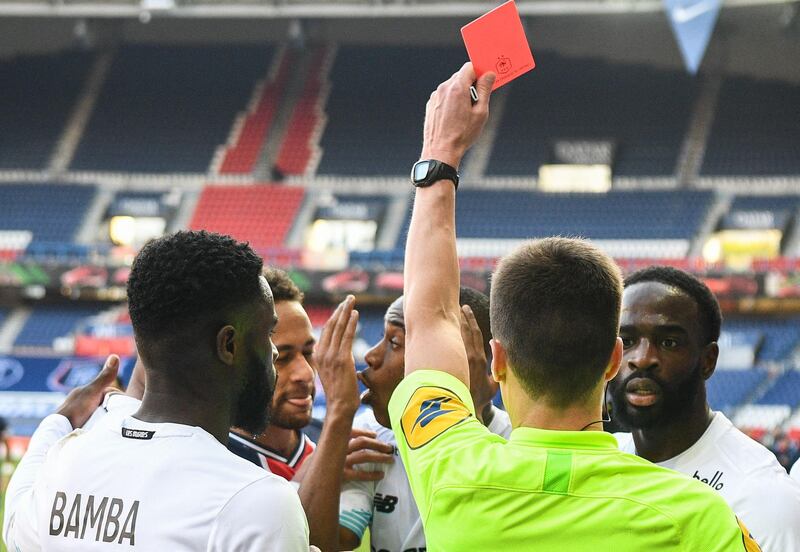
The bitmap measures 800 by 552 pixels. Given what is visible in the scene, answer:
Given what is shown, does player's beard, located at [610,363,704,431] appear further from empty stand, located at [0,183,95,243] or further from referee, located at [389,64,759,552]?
empty stand, located at [0,183,95,243]

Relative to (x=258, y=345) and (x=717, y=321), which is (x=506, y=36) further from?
(x=717, y=321)

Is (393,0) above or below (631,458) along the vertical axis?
above

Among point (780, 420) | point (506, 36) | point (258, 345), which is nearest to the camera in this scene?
point (506, 36)

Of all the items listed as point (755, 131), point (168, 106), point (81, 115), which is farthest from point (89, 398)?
point (81, 115)

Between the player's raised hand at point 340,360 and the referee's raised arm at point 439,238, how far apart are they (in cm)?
55

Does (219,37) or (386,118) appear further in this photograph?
(219,37)

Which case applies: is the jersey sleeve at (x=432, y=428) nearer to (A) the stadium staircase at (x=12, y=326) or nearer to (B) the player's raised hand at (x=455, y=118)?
(B) the player's raised hand at (x=455, y=118)

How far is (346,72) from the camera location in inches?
1199

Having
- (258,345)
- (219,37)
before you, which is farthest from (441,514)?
(219,37)

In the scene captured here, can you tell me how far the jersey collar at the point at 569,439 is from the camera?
6.91 feet

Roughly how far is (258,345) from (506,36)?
0.94m

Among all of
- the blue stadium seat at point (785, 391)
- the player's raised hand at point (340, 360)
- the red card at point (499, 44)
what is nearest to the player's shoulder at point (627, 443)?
the player's raised hand at point (340, 360)

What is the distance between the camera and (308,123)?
29.6 meters

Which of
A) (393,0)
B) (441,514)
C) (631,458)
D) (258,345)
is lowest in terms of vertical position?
(441,514)
